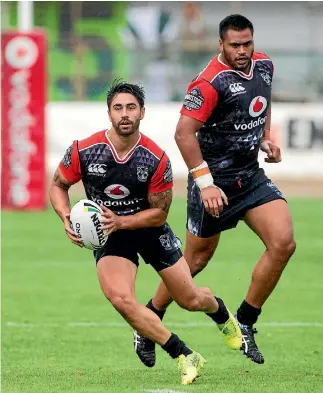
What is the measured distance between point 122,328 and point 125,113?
3659mm

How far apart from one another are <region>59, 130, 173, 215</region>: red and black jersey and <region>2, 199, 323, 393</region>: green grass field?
1.31 metres

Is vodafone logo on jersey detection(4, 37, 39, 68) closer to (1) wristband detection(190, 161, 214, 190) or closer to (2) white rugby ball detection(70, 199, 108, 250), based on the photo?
(1) wristband detection(190, 161, 214, 190)

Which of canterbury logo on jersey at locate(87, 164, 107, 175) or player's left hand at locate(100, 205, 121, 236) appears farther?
canterbury logo on jersey at locate(87, 164, 107, 175)

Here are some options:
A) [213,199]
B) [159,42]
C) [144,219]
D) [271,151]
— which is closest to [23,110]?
[159,42]

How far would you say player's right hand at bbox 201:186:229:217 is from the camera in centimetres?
905

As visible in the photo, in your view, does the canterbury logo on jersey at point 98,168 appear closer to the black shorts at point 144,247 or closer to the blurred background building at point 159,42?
the black shorts at point 144,247

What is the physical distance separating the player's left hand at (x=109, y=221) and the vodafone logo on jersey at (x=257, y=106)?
4.92ft

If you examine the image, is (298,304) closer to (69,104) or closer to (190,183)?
(190,183)

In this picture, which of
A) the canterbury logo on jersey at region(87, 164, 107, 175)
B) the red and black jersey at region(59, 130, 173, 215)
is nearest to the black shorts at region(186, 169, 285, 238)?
the red and black jersey at region(59, 130, 173, 215)

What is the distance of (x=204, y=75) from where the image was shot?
9203 millimetres

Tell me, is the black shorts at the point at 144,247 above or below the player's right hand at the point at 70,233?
below

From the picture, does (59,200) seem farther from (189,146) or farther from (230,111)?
(230,111)

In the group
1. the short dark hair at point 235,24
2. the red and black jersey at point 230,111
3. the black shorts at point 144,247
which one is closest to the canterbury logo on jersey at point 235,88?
the red and black jersey at point 230,111

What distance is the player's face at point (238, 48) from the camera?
9070 millimetres
